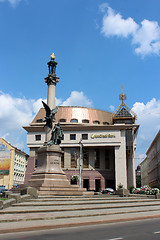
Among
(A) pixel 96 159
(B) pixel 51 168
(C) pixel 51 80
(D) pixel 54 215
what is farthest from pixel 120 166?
(D) pixel 54 215

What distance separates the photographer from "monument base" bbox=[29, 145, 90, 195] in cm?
2423

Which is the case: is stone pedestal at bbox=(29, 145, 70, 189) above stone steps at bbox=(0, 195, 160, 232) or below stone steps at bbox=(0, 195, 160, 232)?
above

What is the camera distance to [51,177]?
2598cm

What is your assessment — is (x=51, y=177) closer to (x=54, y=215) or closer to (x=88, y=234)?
(x=54, y=215)

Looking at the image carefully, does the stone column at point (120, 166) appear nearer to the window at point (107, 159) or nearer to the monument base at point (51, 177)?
the window at point (107, 159)

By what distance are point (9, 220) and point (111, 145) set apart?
53.9 meters

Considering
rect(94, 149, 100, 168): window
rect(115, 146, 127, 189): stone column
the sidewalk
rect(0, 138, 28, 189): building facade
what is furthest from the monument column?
rect(0, 138, 28, 189): building facade

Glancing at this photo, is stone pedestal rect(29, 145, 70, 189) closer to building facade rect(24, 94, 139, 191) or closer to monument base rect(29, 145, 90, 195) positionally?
monument base rect(29, 145, 90, 195)

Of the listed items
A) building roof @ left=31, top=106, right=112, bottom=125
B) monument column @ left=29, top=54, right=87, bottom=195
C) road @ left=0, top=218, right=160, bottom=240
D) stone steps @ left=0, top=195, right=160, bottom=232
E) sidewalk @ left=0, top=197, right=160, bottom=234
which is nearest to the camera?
road @ left=0, top=218, right=160, bottom=240

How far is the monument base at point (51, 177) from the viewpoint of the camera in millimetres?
24234

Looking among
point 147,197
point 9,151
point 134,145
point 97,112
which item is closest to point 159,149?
point 134,145

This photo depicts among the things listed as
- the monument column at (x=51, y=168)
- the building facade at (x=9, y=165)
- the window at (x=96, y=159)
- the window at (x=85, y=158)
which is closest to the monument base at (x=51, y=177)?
the monument column at (x=51, y=168)

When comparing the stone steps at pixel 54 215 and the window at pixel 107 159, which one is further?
the window at pixel 107 159

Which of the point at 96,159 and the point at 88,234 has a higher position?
the point at 96,159
